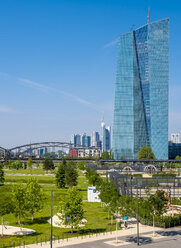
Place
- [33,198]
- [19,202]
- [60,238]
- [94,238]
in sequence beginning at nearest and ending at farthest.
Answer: [94,238] → [60,238] → [19,202] → [33,198]

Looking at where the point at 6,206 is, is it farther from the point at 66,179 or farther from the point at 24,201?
the point at 66,179

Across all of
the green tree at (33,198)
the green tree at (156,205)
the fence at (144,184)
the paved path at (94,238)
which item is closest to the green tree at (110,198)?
the paved path at (94,238)

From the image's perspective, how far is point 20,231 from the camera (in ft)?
170

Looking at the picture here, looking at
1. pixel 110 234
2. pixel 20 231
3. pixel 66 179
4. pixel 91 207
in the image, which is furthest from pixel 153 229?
pixel 66 179

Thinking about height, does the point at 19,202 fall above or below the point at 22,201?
below

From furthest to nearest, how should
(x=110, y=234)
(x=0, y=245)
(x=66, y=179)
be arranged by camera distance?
(x=66, y=179) → (x=110, y=234) → (x=0, y=245)

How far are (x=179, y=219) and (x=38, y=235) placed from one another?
22.1 meters

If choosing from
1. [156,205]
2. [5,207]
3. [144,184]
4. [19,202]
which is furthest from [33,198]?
[144,184]

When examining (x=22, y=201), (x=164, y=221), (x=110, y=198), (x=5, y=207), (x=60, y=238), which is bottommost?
(x=60, y=238)

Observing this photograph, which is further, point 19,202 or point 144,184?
point 144,184

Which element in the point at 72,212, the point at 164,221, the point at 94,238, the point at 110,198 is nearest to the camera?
the point at 94,238

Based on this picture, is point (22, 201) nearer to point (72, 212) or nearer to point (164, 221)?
point (72, 212)

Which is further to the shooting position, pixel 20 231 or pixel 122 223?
pixel 122 223

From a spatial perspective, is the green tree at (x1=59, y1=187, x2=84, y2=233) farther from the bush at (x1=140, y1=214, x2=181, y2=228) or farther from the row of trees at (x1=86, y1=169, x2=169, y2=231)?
the bush at (x1=140, y1=214, x2=181, y2=228)
